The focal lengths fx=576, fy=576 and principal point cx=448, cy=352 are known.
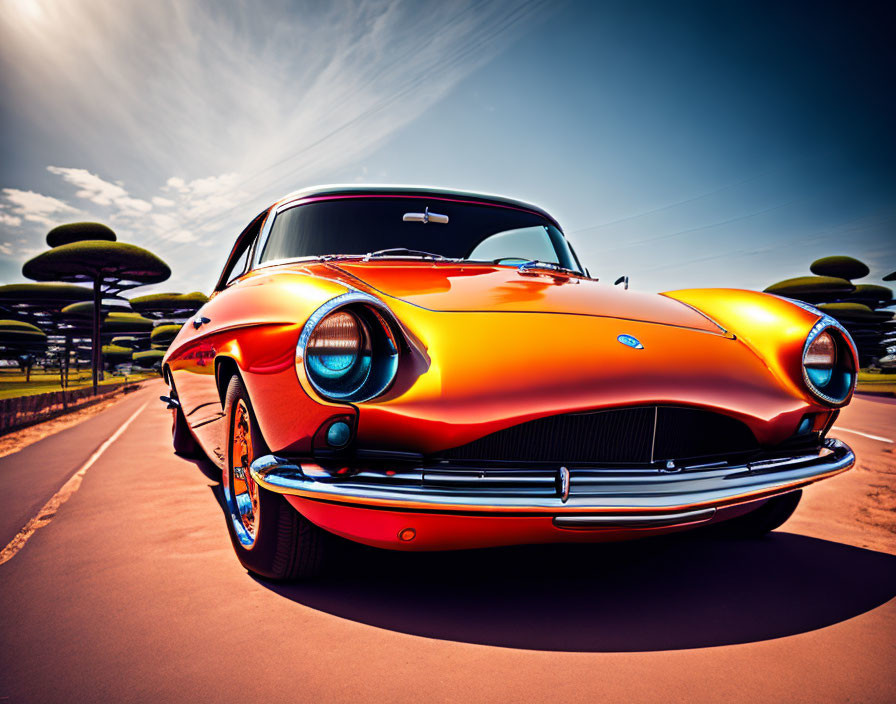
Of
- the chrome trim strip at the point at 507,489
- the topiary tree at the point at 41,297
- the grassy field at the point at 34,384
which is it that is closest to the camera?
the chrome trim strip at the point at 507,489

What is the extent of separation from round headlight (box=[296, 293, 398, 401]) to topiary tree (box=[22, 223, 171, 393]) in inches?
1052

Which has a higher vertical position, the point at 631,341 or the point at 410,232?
the point at 410,232

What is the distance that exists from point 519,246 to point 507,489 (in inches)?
82.9

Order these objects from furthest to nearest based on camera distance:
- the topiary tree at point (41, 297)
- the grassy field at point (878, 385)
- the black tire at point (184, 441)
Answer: the topiary tree at point (41, 297)
the grassy field at point (878, 385)
the black tire at point (184, 441)

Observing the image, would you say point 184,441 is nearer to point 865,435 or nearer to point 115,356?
point 865,435

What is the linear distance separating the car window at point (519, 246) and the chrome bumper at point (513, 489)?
5.82 ft

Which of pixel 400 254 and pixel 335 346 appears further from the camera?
pixel 400 254

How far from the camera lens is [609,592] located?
1930mm

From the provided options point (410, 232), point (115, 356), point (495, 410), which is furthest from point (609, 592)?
point (115, 356)

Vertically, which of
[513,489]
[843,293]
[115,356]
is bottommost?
[513,489]

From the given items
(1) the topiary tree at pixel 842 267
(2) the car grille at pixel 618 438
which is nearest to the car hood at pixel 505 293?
(2) the car grille at pixel 618 438

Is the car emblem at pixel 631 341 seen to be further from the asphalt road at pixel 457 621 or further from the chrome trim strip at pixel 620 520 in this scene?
the asphalt road at pixel 457 621

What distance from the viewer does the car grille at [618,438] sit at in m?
1.66

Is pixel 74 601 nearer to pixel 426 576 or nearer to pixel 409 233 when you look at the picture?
pixel 426 576
